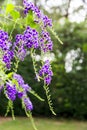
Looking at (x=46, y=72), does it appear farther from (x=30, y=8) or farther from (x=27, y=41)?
(x=30, y=8)

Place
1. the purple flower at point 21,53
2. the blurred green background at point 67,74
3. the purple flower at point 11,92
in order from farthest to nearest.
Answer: the blurred green background at point 67,74, the purple flower at point 21,53, the purple flower at point 11,92

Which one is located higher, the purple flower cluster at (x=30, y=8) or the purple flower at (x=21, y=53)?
the purple flower cluster at (x=30, y=8)

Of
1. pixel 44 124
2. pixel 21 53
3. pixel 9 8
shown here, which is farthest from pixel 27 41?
pixel 44 124

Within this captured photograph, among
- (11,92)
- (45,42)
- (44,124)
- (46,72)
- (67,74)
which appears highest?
(67,74)

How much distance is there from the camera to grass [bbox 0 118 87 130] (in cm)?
971

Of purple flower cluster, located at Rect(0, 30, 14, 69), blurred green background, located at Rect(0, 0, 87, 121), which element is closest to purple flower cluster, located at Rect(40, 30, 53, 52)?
purple flower cluster, located at Rect(0, 30, 14, 69)

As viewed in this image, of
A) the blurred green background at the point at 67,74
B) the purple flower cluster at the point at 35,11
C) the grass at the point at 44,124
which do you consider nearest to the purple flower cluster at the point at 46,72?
the purple flower cluster at the point at 35,11

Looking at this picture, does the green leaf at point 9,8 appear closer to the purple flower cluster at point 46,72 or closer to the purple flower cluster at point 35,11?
the purple flower cluster at point 35,11

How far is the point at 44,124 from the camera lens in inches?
402

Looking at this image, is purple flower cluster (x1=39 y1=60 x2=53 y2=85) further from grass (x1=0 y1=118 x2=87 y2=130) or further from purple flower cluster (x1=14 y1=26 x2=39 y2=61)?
grass (x1=0 y1=118 x2=87 y2=130)

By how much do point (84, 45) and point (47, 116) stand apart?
2.19 m

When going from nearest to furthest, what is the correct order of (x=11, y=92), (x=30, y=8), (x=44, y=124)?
(x=11, y=92), (x=30, y=8), (x=44, y=124)

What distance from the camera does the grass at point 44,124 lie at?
382 inches

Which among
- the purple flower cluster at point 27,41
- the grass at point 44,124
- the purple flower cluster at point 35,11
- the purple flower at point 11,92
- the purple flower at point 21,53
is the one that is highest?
the grass at point 44,124
